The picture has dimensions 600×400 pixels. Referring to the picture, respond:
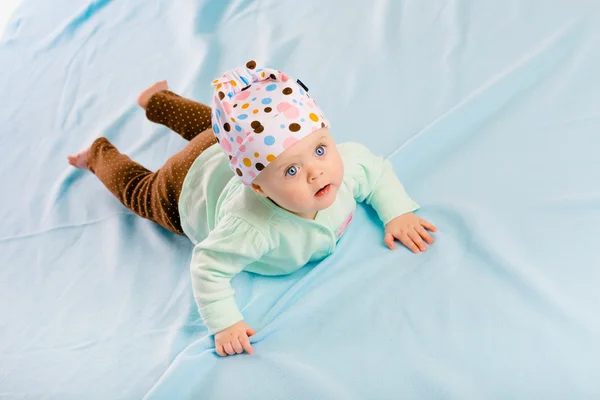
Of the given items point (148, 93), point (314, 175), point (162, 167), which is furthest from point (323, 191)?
point (148, 93)

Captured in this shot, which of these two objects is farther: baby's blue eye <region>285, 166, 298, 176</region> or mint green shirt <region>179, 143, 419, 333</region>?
mint green shirt <region>179, 143, 419, 333</region>

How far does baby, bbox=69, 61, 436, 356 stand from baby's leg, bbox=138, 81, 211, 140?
4.9 inches

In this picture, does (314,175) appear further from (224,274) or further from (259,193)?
(224,274)

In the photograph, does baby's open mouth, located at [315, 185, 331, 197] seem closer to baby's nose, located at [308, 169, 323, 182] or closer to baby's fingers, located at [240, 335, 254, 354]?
baby's nose, located at [308, 169, 323, 182]

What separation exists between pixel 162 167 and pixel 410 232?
57cm

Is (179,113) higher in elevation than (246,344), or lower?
higher

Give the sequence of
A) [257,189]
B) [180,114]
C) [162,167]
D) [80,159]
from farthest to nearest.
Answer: [80,159]
[180,114]
[162,167]
[257,189]

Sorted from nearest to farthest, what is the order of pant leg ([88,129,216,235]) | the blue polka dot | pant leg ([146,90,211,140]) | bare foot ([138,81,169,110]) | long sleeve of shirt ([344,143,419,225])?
the blue polka dot
long sleeve of shirt ([344,143,419,225])
pant leg ([88,129,216,235])
pant leg ([146,90,211,140])
bare foot ([138,81,169,110])

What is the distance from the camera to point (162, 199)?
4.28 ft

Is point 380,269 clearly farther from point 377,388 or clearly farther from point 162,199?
point 162,199

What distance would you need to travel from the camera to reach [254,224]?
105 cm

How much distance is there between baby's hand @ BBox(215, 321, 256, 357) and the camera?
1.06 metres

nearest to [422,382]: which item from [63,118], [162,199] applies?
[162,199]

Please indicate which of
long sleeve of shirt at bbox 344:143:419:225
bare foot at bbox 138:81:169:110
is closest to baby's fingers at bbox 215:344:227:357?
long sleeve of shirt at bbox 344:143:419:225
